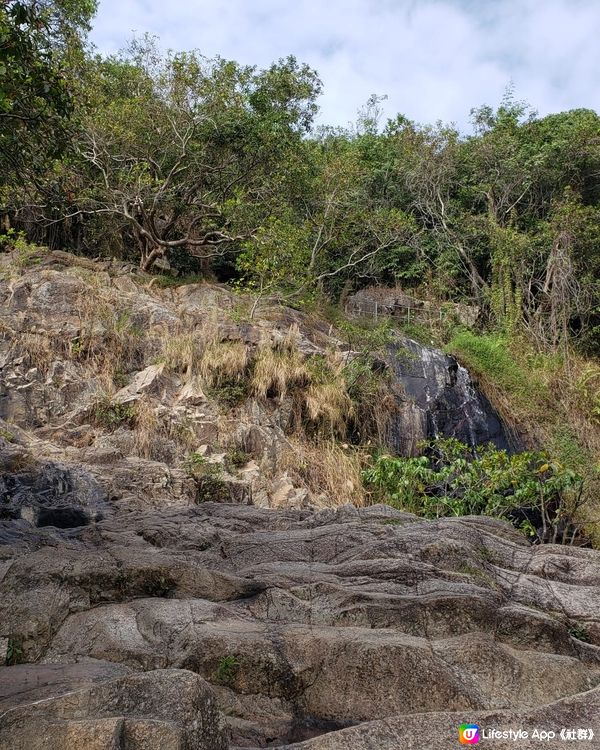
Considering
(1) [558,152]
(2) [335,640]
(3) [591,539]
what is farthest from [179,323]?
(1) [558,152]

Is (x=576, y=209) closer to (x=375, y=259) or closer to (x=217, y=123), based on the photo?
(x=375, y=259)

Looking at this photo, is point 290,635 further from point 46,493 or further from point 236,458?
point 236,458

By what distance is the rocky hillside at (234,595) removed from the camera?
Answer: 3.17 metres

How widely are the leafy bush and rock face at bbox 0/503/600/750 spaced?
3.17 m

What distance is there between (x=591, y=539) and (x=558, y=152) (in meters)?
12.1

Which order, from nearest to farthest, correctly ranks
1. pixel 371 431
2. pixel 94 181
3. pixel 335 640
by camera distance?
pixel 335 640, pixel 371 431, pixel 94 181

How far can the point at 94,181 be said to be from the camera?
15.1 meters

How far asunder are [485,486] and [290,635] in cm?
612

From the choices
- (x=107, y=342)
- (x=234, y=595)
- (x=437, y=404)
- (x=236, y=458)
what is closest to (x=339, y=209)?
(x=437, y=404)

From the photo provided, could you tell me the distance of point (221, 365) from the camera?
11.3 meters

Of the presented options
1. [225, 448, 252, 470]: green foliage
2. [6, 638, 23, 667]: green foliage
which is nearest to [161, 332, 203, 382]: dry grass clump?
[225, 448, 252, 470]: green foliage

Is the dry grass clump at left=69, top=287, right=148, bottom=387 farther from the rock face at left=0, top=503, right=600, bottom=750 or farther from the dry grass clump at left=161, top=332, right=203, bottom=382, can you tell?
the rock face at left=0, top=503, right=600, bottom=750

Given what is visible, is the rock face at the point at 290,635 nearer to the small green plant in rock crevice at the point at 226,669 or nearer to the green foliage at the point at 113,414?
the small green plant in rock crevice at the point at 226,669

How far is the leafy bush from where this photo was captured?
911cm
